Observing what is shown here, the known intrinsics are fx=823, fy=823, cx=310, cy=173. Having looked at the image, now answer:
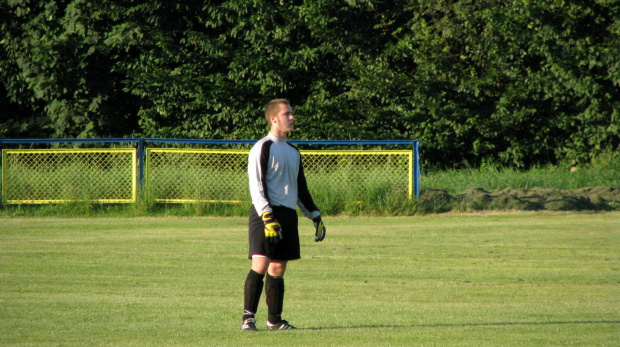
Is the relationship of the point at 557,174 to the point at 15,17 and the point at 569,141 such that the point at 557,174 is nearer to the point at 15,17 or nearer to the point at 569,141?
the point at 569,141

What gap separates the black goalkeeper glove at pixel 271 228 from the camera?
20.0 ft

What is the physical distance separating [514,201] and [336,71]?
999 centimetres

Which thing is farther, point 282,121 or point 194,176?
point 194,176

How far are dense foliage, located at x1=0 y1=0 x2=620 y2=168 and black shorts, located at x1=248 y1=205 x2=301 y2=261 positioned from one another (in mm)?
17889

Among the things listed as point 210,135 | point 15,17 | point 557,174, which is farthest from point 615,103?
point 15,17

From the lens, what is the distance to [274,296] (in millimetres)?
6488

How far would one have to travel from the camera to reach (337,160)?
16.7 m

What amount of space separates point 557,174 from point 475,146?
9.61 feet

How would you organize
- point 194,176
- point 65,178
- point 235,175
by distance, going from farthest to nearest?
point 65,178
point 194,176
point 235,175

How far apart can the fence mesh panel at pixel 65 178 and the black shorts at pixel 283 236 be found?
10.6 m

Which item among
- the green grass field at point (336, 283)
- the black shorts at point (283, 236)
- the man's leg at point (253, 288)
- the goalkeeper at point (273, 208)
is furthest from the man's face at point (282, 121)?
the green grass field at point (336, 283)

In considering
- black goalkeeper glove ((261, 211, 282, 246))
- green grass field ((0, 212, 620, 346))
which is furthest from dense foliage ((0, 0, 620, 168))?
black goalkeeper glove ((261, 211, 282, 246))

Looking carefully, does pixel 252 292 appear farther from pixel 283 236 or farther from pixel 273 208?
pixel 273 208

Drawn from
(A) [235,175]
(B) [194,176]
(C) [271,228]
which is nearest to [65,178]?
(B) [194,176]
